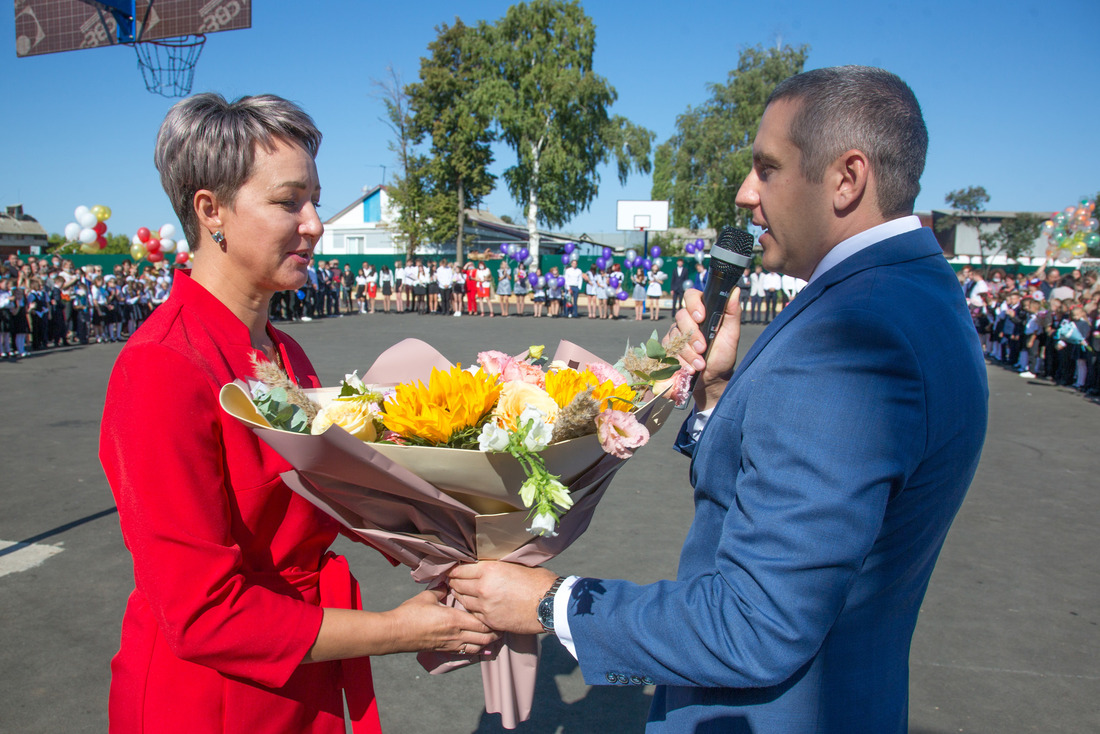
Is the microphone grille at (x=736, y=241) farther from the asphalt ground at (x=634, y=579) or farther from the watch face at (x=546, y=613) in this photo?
the watch face at (x=546, y=613)

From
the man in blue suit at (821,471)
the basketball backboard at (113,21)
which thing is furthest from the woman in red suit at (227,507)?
the basketball backboard at (113,21)

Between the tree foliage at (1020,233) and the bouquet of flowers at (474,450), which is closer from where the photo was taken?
the bouquet of flowers at (474,450)

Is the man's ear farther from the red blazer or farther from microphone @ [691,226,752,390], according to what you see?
the red blazer

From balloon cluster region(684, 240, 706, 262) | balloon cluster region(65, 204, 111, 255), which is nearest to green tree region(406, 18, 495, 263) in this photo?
balloon cluster region(684, 240, 706, 262)

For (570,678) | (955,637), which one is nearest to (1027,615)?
(955,637)

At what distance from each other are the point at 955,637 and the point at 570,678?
2.09 m

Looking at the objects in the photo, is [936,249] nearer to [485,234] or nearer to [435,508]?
[435,508]

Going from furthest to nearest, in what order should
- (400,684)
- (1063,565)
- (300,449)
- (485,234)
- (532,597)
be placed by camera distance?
(485,234), (1063,565), (400,684), (532,597), (300,449)

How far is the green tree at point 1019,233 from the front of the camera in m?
44.6

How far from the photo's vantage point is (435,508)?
59.6 inches

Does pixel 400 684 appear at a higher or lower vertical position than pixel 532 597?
lower

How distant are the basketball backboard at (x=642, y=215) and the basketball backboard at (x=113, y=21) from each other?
70.5ft

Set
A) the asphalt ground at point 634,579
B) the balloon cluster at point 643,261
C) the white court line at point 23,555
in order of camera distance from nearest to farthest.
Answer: the asphalt ground at point 634,579, the white court line at point 23,555, the balloon cluster at point 643,261

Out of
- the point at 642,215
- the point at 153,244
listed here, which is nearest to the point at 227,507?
the point at 153,244
